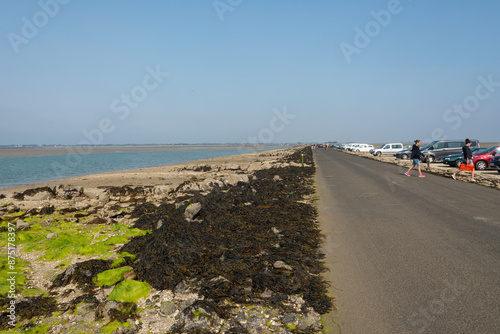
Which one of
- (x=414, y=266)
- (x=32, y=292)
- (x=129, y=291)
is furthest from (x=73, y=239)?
(x=414, y=266)

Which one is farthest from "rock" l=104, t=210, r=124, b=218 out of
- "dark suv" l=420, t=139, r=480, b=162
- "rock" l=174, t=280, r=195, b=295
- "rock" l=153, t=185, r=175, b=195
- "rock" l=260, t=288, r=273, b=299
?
"dark suv" l=420, t=139, r=480, b=162

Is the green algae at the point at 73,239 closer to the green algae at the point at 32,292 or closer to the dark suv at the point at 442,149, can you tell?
the green algae at the point at 32,292

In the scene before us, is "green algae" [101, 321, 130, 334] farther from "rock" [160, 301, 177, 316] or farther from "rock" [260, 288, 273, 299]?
"rock" [260, 288, 273, 299]

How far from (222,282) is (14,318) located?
7.98 ft

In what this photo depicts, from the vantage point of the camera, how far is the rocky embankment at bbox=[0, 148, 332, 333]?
3596 millimetres

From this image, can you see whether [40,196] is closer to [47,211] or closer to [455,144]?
[47,211]

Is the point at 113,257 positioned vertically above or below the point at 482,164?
below

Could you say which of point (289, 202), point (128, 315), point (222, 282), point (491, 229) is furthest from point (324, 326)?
point (289, 202)

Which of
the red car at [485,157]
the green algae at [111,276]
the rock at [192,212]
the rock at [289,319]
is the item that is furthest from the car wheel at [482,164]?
the green algae at [111,276]

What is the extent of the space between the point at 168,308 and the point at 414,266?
11.9 feet

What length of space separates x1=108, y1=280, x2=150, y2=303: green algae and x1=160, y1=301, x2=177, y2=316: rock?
0.42m

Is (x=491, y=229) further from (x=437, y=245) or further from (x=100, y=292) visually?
(x=100, y=292)

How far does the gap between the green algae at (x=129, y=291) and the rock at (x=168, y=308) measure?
1.39 ft

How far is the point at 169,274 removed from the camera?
4.71m
